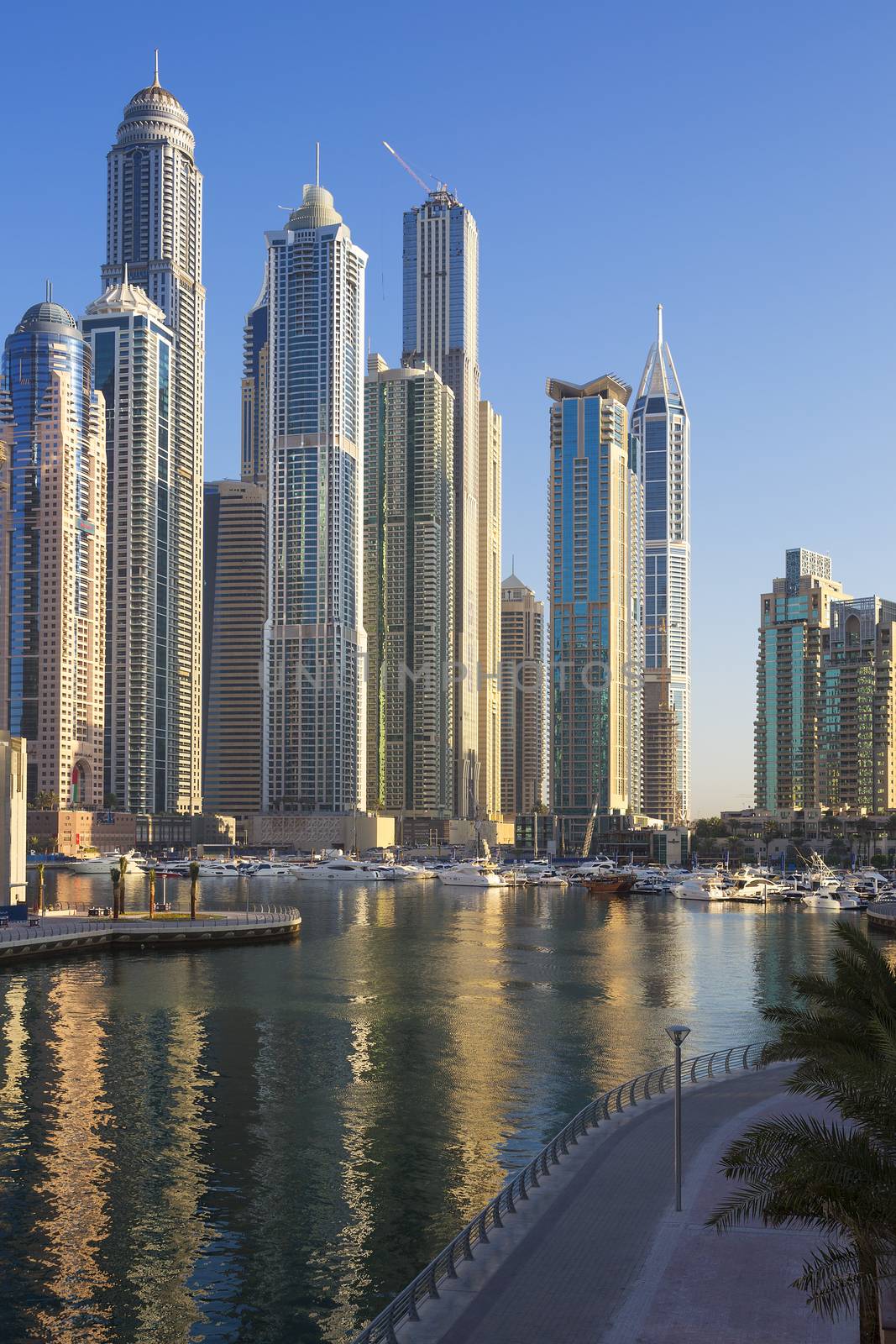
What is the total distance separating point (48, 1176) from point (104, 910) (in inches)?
3861

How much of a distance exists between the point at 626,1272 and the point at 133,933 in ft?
339

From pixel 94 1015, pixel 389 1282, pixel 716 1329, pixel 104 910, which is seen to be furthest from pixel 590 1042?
pixel 104 910

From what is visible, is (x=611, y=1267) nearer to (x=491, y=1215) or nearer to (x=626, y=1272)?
(x=626, y=1272)

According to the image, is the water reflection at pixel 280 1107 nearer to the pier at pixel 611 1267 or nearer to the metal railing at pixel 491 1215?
the metal railing at pixel 491 1215

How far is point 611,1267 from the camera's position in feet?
103

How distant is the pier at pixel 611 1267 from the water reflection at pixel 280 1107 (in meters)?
4.26

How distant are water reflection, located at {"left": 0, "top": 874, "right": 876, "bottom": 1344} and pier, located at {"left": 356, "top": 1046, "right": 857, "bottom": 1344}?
4259 millimetres

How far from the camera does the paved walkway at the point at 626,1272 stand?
2767 cm

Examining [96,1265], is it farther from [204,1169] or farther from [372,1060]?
[372,1060]

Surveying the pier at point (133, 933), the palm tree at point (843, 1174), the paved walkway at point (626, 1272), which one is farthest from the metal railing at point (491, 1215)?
the pier at point (133, 933)

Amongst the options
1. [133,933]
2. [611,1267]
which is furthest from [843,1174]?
[133,933]

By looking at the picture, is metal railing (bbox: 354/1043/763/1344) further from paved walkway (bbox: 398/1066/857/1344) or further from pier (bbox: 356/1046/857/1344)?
paved walkway (bbox: 398/1066/857/1344)

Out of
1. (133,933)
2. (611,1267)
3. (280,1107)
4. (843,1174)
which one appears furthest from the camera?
(133,933)

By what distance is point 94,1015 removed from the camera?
83.4m
